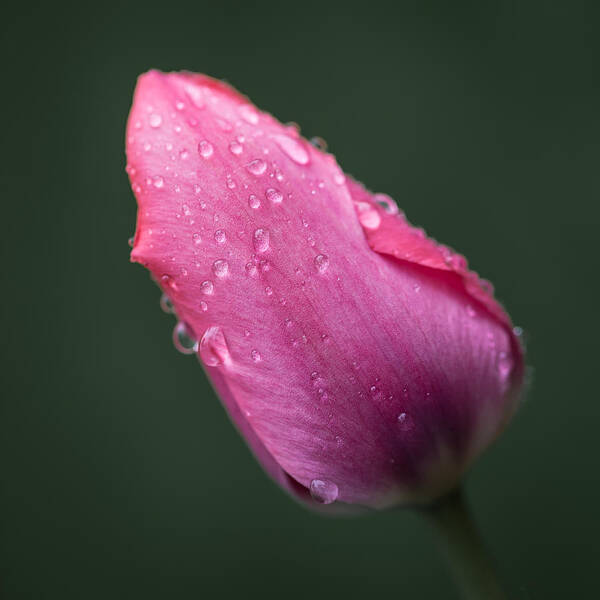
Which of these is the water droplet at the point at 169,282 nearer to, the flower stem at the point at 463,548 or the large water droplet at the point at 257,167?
the large water droplet at the point at 257,167

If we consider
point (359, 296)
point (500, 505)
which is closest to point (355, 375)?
point (359, 296)

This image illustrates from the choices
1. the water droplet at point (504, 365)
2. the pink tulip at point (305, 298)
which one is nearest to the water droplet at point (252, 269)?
the pink tulip at point (305, 298)

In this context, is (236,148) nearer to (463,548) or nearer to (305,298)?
(305,298)

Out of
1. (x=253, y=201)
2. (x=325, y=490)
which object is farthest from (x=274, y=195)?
(x=325, y=490)

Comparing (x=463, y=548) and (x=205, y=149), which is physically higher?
(x=205, y=149)

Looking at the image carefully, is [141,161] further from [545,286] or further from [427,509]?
[545,286]
